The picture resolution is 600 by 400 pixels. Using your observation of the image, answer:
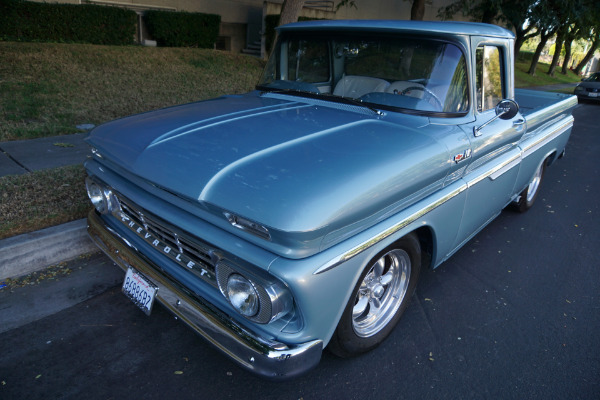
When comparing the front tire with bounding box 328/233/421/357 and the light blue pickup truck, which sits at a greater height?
the light blue pickup truck

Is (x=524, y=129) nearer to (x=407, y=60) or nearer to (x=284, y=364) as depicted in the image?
(x=407, y=60)

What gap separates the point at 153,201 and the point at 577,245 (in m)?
4.04

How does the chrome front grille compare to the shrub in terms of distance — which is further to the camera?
the shrub

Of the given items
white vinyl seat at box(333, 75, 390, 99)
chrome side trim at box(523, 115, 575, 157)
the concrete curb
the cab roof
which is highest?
the cab roof

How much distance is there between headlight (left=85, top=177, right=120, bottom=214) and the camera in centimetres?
262

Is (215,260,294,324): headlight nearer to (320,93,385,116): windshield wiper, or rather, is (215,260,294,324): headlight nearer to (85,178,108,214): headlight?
(85,178,108,214): headlight

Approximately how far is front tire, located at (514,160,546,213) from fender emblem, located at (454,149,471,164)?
90.4 inches

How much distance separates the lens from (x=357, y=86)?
3273mm

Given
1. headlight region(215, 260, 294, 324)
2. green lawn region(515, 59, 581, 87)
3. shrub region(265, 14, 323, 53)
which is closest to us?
headlight region(215, 260, 294, 324)

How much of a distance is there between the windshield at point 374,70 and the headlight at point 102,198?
61.5 inches

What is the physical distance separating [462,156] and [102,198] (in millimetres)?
2302

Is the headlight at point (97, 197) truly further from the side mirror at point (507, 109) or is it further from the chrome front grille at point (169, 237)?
the side mirror at point (507, 109)

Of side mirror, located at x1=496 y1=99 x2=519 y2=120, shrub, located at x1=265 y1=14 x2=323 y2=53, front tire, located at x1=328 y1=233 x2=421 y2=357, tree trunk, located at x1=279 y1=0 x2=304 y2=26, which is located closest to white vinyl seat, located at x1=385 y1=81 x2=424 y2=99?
side mirror, located at x1=496 y1=99 x2=519 y2=120

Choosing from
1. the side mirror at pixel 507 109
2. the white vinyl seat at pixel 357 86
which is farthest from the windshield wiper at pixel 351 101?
the side mirror at pixel 507 109
